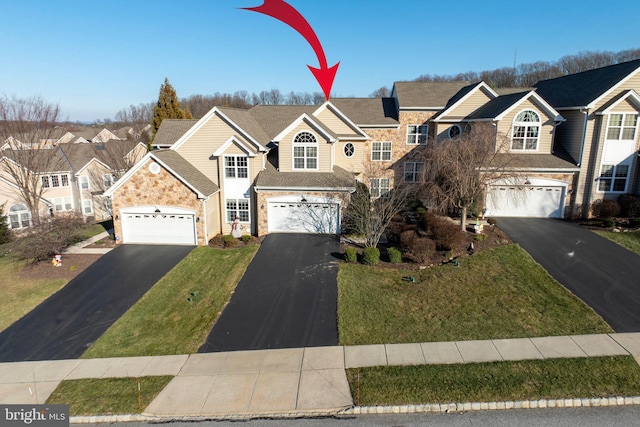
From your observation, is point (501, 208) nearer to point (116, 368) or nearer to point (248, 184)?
point (248, 184)

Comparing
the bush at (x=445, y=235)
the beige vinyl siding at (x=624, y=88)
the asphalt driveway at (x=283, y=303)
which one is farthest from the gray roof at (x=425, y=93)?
the asphalt driveway at (x=283, y=303)

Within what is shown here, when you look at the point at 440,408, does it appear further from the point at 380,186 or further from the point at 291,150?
the point at 380,186

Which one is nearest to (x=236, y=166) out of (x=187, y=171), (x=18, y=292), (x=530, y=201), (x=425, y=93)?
(x=187, y=171)

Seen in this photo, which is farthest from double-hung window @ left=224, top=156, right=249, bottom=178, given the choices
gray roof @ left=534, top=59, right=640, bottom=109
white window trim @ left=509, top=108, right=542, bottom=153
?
gray roof @ left=534, top=59, right=640, bottom=109

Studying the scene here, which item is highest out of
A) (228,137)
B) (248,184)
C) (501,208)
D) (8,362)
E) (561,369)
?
(228,137)

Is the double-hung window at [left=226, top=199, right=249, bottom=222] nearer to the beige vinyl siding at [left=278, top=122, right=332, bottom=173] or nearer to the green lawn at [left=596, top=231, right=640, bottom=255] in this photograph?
the beige vinyl siding at [left=278, top=122, right=332, bottom=173]

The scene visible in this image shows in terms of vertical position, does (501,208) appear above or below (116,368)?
above

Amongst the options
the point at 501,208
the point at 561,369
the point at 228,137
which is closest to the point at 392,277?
the point at 561,369
